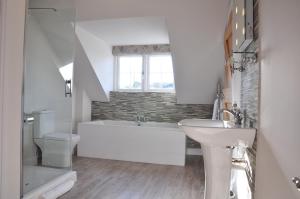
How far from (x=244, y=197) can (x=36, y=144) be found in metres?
2.89

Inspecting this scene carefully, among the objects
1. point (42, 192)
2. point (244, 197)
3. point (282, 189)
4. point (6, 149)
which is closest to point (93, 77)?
point (42, 192)

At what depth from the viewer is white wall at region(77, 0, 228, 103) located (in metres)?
3.20

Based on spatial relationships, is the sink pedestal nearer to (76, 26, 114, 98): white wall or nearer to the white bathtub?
the white bathtub

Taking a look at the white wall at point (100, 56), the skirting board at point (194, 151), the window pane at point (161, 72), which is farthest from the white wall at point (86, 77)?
the skirting board at point (194, 151)

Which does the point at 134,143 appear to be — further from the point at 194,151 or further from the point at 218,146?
the point at 218,146

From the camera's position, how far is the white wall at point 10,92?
5.23ft

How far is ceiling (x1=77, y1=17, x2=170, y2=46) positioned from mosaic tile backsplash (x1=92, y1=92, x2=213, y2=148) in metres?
1.12

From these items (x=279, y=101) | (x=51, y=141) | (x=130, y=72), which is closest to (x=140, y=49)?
(x=130, y=72)

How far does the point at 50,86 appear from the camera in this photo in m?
3.73

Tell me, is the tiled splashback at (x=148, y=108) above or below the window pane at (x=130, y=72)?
below

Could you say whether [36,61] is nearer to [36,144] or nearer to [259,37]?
[36,144]

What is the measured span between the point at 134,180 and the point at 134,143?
1063 millimetres

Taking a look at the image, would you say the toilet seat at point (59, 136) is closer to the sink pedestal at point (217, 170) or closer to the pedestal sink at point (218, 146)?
the pedestal sink at point (218, 146)

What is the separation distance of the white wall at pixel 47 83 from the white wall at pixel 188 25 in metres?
0.69
